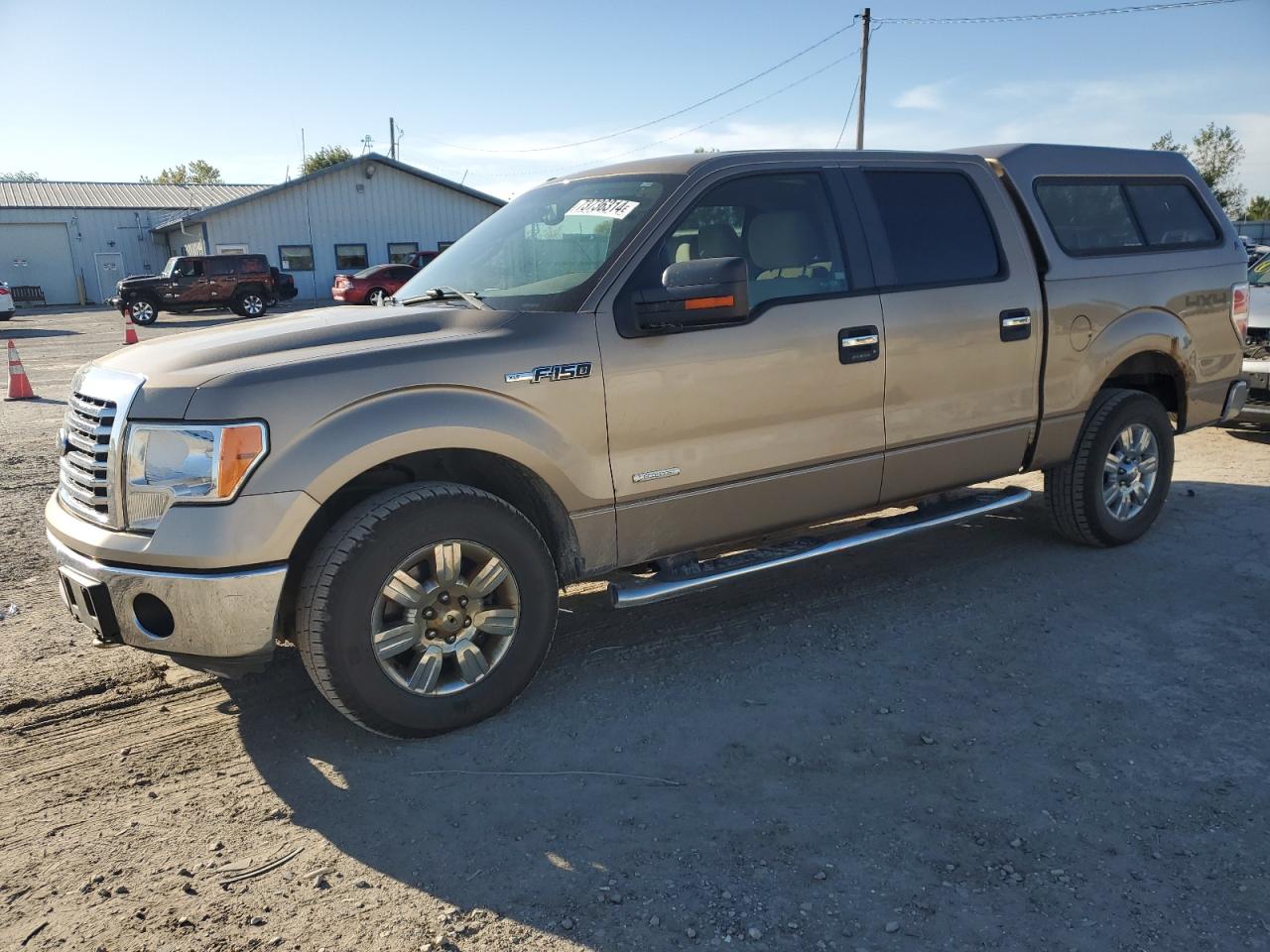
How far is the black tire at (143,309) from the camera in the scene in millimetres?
28953

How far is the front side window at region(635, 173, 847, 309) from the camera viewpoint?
154 inches

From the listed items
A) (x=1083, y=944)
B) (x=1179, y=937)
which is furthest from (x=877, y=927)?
(x=1179, y=937)

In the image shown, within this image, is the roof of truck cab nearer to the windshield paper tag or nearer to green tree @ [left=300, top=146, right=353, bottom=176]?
the windshield paper tag

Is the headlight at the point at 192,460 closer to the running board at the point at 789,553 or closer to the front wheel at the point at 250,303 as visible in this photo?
the running board at the point at 789,553

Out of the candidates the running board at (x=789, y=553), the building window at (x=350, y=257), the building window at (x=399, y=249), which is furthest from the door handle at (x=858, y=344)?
the building window at (x=350, y=257)

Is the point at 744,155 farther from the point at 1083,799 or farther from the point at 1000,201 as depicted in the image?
the point at 1083,799

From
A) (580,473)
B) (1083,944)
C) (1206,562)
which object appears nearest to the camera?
(1083,944)

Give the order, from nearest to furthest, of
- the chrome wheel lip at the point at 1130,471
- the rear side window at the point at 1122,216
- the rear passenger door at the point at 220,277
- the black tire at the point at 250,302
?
the rear side window at the point at 1122,216 → the chrome wheel lip at the point at 1130,471 → the rear passenger door at the point at 220,277 → the black tire at the point at 250,302

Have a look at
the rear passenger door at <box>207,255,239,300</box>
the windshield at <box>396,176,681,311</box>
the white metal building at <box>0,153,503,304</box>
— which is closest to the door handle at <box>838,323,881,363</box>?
the windshield at <box>396,176,681,311</box>

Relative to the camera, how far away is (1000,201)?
4.74 metres

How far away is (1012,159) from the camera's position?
4.92 m

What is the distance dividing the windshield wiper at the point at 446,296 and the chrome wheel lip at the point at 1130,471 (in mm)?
3562

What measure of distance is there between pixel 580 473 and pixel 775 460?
928mm

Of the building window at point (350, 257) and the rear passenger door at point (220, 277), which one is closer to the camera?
the rear passenger door at point (220, 277)
